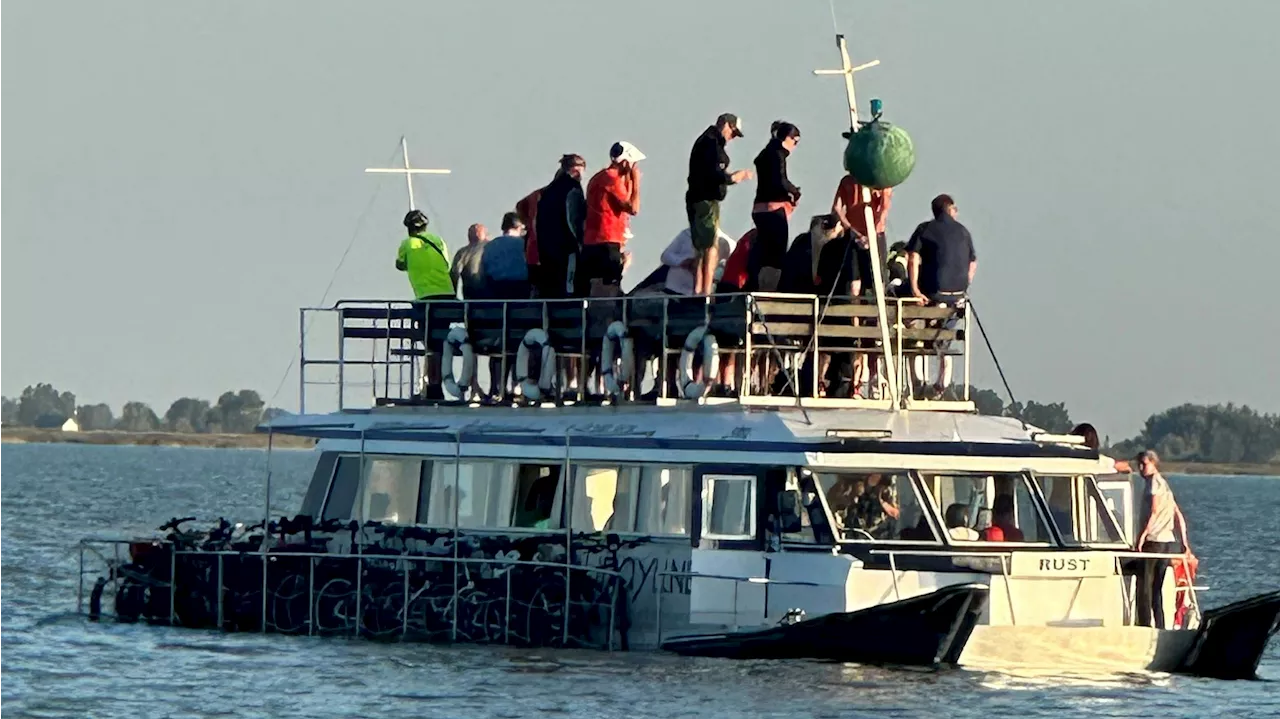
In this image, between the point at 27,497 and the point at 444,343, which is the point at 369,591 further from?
the point at 27,497

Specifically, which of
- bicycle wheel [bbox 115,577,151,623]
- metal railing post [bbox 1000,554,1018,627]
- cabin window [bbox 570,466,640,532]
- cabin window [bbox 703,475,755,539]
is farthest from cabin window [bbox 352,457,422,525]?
metal railing post [bbox 1000,554,1018,627]

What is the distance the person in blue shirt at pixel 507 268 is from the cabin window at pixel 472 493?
2.11 m

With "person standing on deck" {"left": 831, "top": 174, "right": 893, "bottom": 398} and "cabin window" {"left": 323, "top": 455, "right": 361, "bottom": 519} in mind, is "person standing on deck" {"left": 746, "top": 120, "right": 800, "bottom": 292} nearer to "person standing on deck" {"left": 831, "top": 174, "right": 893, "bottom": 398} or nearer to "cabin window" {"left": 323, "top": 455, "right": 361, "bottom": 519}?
"person standing on deck" {"left": 831, "top": 174, "right": 893, "bottom": 398}

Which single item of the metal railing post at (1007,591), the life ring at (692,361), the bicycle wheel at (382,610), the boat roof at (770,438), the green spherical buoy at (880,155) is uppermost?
the green spherical buoy at (880,155)

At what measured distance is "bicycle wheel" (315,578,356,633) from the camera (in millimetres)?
33562

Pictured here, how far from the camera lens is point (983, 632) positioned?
28.8 meters

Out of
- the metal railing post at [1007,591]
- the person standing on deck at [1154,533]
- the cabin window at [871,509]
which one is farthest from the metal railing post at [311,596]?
the person standing on deck at [1154,533]

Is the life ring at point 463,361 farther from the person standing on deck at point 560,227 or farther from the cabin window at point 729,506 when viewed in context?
the cabin window at point 729,506

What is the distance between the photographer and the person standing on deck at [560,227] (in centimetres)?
3312

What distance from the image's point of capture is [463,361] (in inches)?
1363

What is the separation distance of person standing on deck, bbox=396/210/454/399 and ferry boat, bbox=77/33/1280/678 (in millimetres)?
381

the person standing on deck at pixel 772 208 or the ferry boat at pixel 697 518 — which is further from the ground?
the person standing on deck at pixel 772 208

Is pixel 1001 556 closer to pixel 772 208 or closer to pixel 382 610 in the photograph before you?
pixel 772 208

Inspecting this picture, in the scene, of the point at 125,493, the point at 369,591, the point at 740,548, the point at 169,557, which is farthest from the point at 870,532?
the point at 125,493
